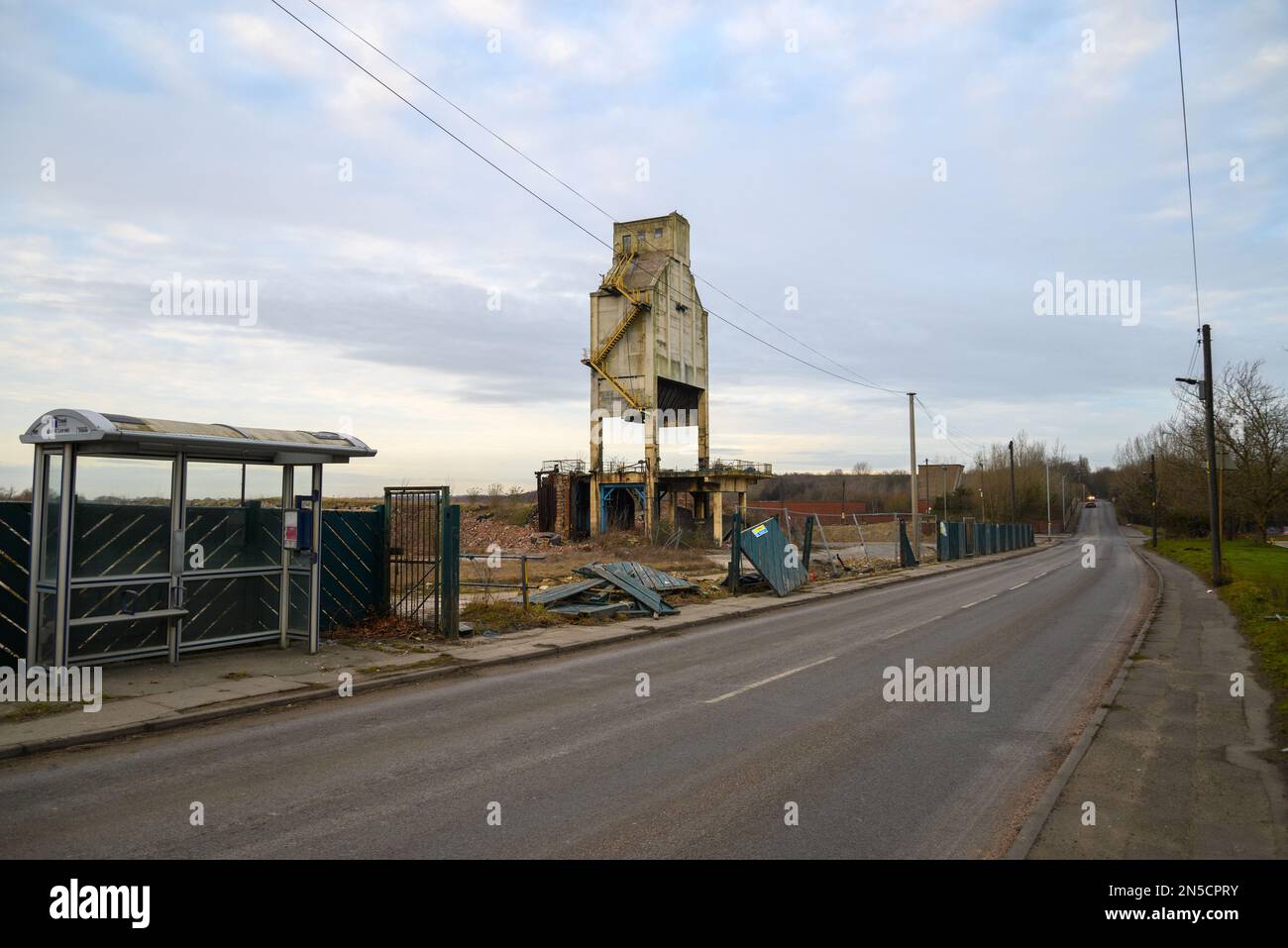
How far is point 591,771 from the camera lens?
707 cm

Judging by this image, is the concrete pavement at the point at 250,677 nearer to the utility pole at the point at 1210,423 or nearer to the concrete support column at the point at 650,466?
the utility pole at the point at 1210,423

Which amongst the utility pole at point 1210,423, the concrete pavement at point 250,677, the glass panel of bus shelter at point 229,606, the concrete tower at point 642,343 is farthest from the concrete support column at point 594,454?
the glass panel of bus shelter at point 229,606

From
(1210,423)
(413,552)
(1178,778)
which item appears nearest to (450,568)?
(413,552)

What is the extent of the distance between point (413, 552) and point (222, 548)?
3212mm

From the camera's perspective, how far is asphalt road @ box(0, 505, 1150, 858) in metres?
5.49

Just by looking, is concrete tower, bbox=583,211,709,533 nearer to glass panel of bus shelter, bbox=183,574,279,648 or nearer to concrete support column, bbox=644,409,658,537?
concrete support column, bbox=644,409,658,537

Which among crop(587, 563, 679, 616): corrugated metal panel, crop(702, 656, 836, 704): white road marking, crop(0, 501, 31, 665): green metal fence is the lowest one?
crop(702, 656, 836, 704): white road marking

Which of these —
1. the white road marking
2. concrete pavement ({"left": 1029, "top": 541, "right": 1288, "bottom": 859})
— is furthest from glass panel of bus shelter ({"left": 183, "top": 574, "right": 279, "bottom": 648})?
concrete pavement ({"left": 1029, "top": 541, "right": 1288, "bottom": 859})

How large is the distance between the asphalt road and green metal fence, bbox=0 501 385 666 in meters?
3.31

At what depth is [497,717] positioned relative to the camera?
9.20 m

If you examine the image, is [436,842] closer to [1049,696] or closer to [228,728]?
[228,728]

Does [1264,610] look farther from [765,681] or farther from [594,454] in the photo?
[594,454]
